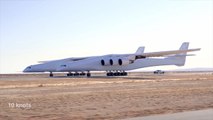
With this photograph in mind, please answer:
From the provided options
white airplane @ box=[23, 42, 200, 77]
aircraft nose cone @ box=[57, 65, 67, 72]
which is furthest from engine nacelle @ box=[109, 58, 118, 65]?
aircraft nose cone @ box=[57, 65, 67, 72]

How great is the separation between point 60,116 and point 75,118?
0.73 m

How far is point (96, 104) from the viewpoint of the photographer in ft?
50.1

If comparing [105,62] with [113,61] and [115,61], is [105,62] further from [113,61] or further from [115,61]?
[115,61]

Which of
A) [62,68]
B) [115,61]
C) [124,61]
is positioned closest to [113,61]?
[115,61]

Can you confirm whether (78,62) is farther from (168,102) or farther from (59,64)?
(168,102)

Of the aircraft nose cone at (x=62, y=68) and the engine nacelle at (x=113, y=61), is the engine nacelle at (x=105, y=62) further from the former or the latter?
the aircraft nose cone at (x=62, y=68)

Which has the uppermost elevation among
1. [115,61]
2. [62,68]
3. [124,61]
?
[115,61]

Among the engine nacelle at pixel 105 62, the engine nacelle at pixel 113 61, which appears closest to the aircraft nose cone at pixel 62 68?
the engine nacelle at pixel 105 62

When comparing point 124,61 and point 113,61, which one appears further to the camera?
point 113,61

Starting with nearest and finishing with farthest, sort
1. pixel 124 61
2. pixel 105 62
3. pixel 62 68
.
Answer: pixel 124 61 → pixel 105 62 → pixel 62 68

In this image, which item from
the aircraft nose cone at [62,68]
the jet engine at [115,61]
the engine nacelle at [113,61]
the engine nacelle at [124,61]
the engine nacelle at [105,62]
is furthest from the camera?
the aircraft nose cone at [62,68]

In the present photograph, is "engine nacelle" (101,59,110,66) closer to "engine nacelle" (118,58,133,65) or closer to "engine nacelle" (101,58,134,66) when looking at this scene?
"engine nacelle" (101,58,134,66)

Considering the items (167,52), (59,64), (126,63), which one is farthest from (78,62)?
(167,52)

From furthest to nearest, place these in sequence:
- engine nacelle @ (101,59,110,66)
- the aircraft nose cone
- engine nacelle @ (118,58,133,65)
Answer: the aircraft nose cone
engine nacelle @ (101,59,110,66)
engine nacelle @ (118,58,133,65)
